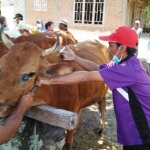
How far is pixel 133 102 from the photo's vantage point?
2.32m

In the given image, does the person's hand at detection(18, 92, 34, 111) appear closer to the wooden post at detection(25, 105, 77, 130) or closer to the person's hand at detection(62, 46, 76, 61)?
the wooden post at detection(25, 105, 77, 130)

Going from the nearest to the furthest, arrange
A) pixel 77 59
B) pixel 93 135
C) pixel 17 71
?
pixel 17 71 → pixel 77 59 → pixel 93 135

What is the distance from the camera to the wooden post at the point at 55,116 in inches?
79.2

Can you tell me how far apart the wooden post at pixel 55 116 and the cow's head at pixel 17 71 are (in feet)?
0.70

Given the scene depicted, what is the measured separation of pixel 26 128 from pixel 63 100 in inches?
27.6

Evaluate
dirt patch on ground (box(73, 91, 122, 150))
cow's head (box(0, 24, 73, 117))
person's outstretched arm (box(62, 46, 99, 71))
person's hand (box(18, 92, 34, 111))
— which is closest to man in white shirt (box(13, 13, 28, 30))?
dirt patch on ground (box(73, 91, 122, 150))

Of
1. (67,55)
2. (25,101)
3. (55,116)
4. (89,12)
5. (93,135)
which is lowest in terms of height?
(93,135)

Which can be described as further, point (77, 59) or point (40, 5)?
point (40, 5)

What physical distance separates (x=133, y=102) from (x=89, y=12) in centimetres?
1848

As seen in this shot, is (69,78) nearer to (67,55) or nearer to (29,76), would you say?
(29,76)

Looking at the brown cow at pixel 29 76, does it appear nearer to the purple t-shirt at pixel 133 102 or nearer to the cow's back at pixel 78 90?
the cow's back at pixel 78 90

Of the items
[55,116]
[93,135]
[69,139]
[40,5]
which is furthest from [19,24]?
[40,5]

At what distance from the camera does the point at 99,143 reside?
4.21 m

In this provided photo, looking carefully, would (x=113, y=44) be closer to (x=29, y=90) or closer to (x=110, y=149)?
(x=29, y=90)
